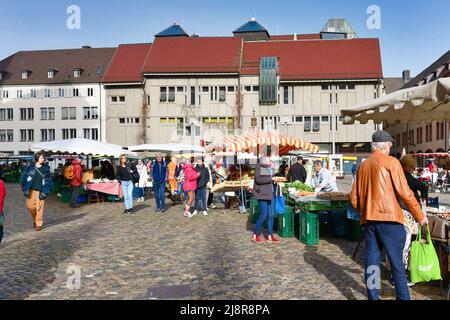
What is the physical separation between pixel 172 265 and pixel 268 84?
41868 mm

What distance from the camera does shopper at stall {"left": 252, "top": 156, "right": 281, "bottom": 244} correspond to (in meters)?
9.59

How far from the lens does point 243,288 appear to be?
6277 mm

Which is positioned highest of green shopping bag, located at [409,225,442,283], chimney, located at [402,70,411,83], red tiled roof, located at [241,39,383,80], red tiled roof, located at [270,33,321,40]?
red tiled roof, located at [270,33,321,40]

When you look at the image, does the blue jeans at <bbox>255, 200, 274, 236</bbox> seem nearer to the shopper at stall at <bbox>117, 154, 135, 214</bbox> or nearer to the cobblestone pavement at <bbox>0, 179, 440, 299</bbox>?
the cobblestone pavement at <bbox>0, 179, 440, 299</bbox>

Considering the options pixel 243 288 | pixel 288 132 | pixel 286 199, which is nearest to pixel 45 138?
pixel 288 132

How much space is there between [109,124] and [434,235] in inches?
1913

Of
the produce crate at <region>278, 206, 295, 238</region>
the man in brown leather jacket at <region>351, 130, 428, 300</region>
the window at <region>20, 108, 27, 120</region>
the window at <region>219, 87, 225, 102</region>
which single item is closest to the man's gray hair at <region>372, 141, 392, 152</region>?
the man in brown leather jacket at <region>351, 130, 428, 300</region>

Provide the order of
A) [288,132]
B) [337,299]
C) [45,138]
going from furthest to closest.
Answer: [45,138], [288,132], [337,299]

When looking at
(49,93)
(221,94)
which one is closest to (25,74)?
(49,93)

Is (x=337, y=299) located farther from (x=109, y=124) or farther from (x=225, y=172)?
(x=109, y=124)

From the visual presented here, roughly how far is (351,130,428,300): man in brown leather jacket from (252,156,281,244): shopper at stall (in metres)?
4.40

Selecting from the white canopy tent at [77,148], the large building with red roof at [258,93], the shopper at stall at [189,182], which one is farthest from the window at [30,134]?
the shopper at stall at [189,182]

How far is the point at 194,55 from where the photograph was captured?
168 feet
